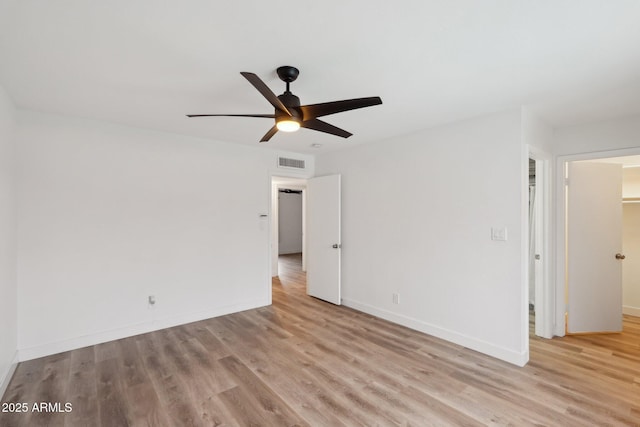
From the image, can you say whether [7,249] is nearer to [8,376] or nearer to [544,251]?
[8,376]

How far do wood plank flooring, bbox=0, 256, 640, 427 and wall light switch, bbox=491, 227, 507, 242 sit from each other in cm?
120

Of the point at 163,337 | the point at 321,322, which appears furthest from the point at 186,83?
the point at 321,322

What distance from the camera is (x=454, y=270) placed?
3.29m

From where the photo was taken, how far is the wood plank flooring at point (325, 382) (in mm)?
2088

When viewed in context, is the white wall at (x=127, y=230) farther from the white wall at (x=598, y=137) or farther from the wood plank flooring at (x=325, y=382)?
the white wall at (x=598, y=137)

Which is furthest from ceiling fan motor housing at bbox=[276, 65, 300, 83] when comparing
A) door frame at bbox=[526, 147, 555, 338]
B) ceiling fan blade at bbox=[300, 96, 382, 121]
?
door frame at bbox=[526, 147, 555, 338]

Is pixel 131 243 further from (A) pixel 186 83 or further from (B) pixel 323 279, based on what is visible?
(B) pixel 323 279

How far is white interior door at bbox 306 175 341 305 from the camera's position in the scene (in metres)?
4.65

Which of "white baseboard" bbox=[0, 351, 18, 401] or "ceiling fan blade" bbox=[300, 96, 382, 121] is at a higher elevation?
"ceiling fan blade" bbox=[300, 96, 382, 121]

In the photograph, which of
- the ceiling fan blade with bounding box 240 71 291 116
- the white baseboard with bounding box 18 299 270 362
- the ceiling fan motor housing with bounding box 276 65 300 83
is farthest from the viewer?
the white baseboard with bounding box 18 299 270 362

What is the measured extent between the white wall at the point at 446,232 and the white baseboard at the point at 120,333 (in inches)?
74.7

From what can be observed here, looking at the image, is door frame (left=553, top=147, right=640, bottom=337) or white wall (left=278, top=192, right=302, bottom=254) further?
white wall (left=278, top=192, right=302, bottom=254)

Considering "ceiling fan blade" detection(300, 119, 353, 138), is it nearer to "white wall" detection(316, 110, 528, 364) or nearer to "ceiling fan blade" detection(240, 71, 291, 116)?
"ceiling fan blade" detection(240, 71, 291, 116)

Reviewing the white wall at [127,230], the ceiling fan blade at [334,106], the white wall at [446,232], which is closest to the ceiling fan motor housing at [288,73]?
the ceiling fan blade at [334,106]
